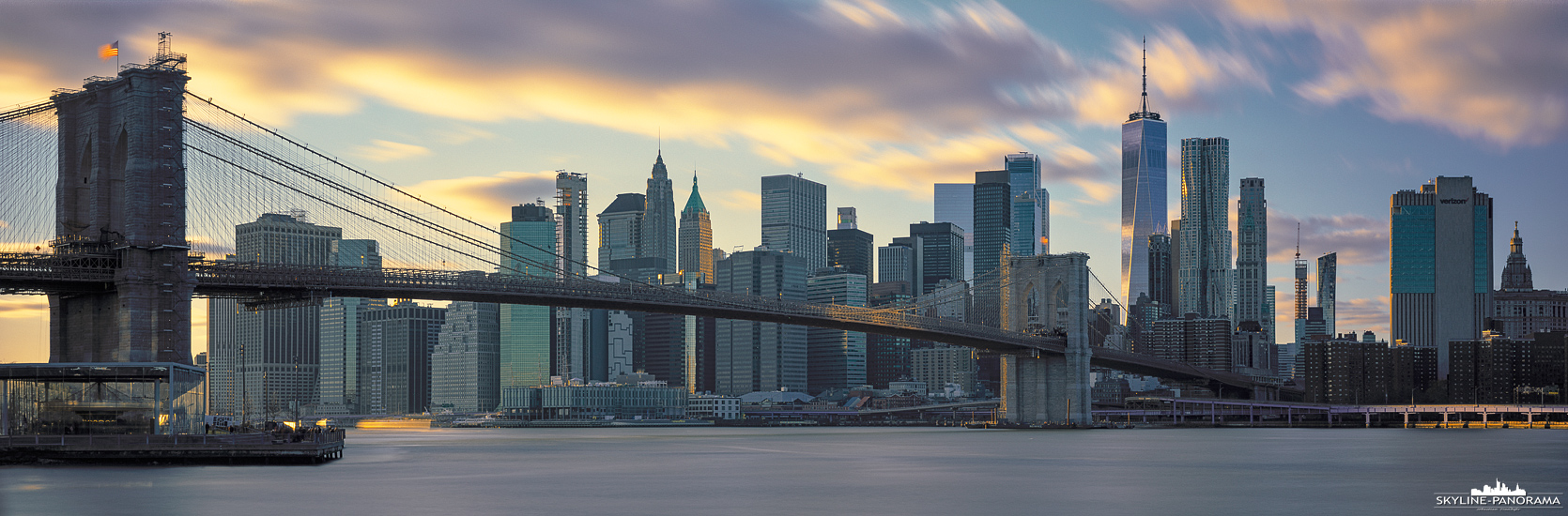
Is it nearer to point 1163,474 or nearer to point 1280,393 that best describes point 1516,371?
point 1280,393

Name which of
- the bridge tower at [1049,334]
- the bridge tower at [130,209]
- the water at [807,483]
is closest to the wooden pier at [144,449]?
the water at [807,483]

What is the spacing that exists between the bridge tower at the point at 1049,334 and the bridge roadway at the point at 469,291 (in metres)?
1.52

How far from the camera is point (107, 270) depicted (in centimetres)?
4691

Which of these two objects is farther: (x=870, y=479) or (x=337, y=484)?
(x=870, y=479)

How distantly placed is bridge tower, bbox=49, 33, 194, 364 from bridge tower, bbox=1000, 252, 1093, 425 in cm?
5406

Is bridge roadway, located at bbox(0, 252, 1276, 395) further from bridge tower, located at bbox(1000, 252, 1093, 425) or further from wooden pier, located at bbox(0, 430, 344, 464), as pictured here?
wooden pier, located at bbox(0, 430, 344, 464)

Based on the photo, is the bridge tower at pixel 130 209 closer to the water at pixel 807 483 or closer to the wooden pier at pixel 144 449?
the wooden pier at pixel 144 449

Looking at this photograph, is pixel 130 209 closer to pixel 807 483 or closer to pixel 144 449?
pixel 144 449

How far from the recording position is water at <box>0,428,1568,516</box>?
31.9 meters

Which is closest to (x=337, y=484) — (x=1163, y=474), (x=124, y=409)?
(x=124, y=409)

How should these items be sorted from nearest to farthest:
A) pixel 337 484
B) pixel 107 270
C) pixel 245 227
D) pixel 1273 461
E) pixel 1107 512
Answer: pixel 1107 512
pixel 337 484
pixel 107 270
pixel 1273 461
pixel 245 227

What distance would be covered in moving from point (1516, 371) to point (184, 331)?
515 ft

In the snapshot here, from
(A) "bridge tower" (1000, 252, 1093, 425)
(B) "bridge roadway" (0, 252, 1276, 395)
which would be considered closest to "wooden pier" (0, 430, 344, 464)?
(B) "bridge roadway" (0, 252, 1276, 395)

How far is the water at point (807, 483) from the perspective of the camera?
31.9m
